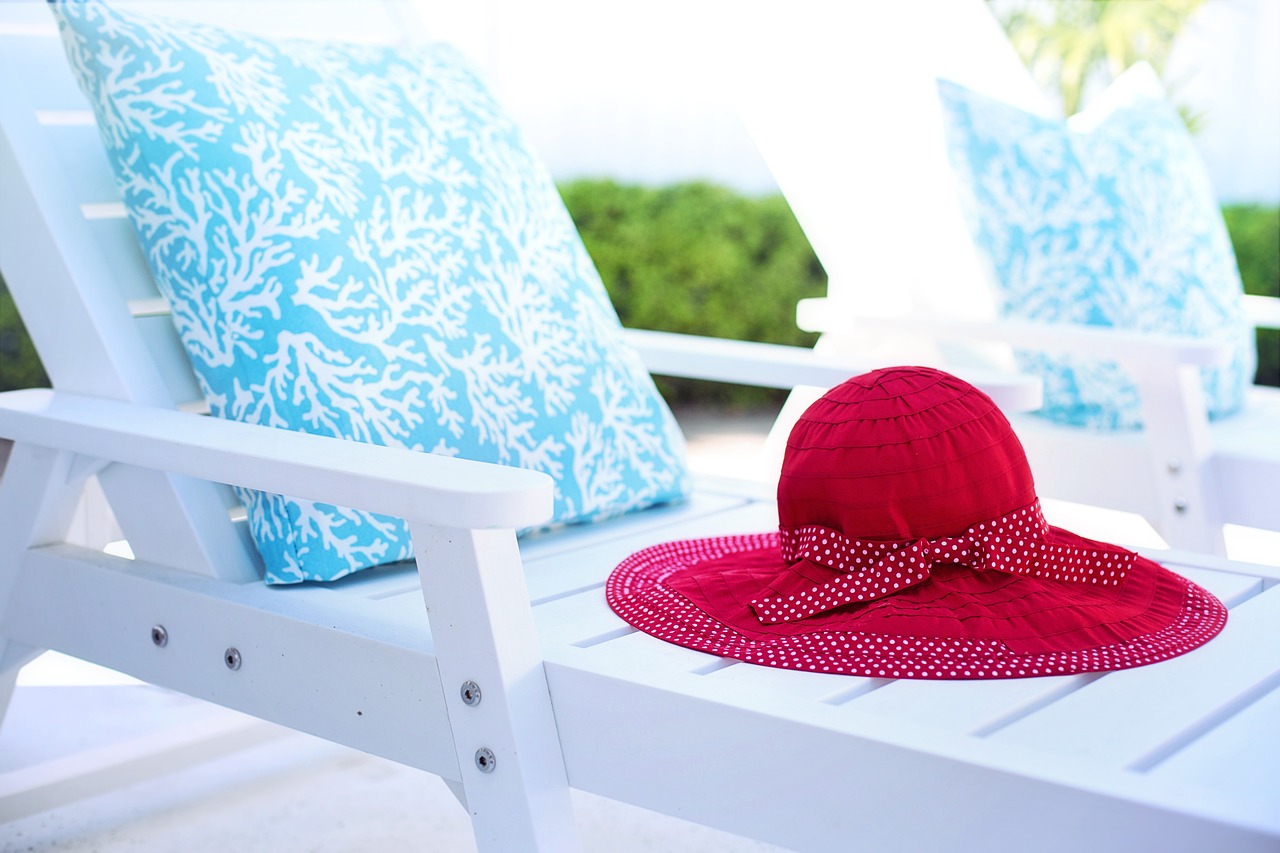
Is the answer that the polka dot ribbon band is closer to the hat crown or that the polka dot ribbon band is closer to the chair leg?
the hat crown

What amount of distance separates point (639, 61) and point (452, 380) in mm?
4071

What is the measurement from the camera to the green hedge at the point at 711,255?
15.6 ft

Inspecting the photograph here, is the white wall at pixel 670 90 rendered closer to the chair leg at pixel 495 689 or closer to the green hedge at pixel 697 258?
the green hedge at pixel 697 258

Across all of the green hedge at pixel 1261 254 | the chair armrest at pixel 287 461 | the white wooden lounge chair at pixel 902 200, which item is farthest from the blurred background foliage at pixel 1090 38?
the chair armrest at pixel 287 461


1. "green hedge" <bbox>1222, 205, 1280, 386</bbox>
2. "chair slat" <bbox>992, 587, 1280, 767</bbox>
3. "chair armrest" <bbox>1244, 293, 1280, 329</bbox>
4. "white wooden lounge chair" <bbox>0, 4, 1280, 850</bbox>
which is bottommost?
"green hedge" <bbox>1222, 205, 1280, 386</bbox>

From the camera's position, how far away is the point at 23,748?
1.69 metres

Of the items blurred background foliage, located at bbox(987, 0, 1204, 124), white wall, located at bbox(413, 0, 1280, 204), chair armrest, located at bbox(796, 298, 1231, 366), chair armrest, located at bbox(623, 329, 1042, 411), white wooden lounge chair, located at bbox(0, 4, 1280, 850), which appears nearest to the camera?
white wooden lounge chair, located at bbox(0, 4, 1280, 850)

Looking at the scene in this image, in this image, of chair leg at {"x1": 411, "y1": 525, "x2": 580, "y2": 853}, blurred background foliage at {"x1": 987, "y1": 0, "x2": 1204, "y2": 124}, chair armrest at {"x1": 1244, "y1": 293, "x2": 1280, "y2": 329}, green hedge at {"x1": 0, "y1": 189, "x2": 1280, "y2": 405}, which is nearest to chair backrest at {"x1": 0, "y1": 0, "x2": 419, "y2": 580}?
chair leg at {"x1": 411, "y1": 525, "x2": 580, "y2": 853}

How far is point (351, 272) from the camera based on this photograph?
52.0 inches

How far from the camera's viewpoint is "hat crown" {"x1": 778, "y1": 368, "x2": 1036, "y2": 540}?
3.45 feet

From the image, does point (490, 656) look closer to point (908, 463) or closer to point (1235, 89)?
point (908, 463)

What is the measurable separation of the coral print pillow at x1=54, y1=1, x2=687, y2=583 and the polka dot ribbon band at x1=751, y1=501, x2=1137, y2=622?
1.29 feet

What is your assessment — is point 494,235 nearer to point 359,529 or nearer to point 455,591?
point 359,529

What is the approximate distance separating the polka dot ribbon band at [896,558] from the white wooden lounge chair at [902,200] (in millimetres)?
791
